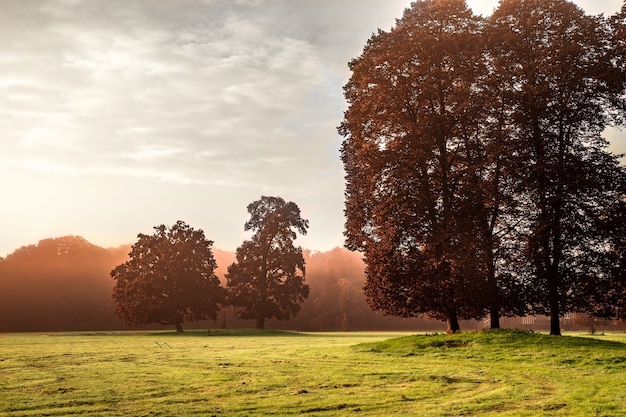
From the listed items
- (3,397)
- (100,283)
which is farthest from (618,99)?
(100,283)

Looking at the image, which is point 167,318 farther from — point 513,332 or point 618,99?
point 618,99

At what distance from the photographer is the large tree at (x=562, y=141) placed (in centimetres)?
2870

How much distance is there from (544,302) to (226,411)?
22.5 meters

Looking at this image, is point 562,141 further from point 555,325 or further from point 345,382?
point 345,382

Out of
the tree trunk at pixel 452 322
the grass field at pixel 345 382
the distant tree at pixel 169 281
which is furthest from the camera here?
the distant tree at pixel 169 281

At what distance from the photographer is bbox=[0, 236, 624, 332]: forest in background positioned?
100875 millimetres

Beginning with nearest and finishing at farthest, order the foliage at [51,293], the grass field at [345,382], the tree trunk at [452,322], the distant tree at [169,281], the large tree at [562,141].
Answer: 1. the grass field at [345,382]
2. the large tree at [562,141]
3. the tree trunk at [452,322]
4. the distant tree at [169,281]
5. the foliage at [51,293]

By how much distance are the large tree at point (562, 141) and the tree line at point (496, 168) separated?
67mm

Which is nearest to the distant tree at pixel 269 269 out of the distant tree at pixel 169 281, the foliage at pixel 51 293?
the distant tree at pixel 169 281

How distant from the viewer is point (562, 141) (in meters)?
29.9

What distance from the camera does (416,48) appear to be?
3164 centimetres

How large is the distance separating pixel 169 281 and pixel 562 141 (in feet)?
171

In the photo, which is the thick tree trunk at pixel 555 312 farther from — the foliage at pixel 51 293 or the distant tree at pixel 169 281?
the foliage at pixel 51 293

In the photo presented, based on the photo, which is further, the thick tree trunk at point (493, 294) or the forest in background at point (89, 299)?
the forest in background at point (89, 299)
